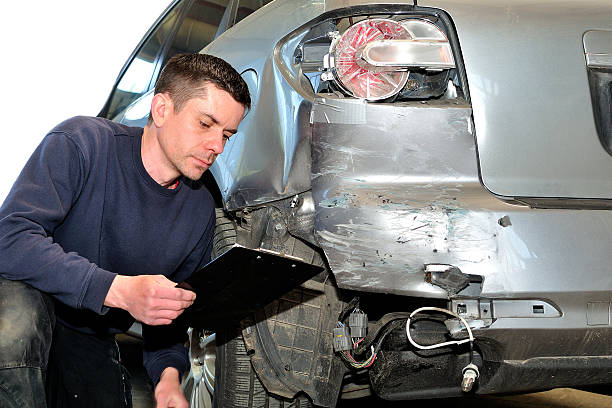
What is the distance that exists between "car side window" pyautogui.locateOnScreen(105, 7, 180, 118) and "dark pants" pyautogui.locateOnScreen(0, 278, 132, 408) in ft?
5.44

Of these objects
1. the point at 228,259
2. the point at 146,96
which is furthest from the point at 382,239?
the point at 146,96

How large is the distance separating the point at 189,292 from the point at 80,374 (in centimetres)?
68

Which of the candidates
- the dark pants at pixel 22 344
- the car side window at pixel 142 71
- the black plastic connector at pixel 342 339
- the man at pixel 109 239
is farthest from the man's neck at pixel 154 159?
the car side window at pixel 142 71

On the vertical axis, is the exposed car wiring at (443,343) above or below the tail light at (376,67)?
below

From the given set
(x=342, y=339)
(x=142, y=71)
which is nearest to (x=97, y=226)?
(x=342, y=339)

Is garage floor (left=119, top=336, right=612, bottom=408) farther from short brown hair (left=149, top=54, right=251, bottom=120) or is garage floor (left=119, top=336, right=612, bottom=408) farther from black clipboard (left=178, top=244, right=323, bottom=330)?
short brown hair (left=149, top=54, right=251, bottom=120)

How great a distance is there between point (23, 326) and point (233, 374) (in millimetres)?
848

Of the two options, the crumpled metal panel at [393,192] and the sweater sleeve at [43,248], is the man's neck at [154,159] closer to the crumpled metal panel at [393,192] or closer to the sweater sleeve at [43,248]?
the sweater sleeve at [43,248]

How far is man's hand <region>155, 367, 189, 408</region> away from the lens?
84.7 inches

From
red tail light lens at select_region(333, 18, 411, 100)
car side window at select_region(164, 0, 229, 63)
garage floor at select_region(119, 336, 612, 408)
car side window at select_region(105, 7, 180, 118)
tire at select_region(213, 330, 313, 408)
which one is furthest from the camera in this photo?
A: garage floor at select_region(119, 336, 612, 408)

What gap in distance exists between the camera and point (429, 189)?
6.99 feet

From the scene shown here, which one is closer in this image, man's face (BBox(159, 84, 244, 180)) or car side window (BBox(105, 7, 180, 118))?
man's face (BBox(159, 84, 244, 180))

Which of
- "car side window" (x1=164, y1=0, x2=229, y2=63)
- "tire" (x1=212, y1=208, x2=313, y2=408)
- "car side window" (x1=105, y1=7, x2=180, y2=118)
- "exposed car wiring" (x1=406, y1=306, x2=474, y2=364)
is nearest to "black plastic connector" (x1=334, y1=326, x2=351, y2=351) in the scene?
"exposed car wiring" (x1=406, y1=306, x2=474, y2=364)

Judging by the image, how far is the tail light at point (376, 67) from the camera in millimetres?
2158
